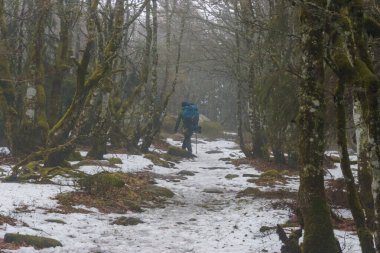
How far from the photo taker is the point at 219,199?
447 inches

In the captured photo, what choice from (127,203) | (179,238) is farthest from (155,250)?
(127,203)

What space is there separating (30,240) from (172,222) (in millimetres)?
3072

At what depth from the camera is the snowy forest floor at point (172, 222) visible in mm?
7105

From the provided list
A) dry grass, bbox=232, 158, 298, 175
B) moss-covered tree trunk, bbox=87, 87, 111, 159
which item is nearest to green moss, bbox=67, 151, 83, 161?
moss-covered tree trunk, bbox=87, 87, 111, 159

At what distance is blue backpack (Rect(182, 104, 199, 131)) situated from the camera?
2084 cm

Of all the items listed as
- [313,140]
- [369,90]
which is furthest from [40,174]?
[369,90]

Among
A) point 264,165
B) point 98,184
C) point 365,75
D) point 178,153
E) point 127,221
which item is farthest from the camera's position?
point 178,153

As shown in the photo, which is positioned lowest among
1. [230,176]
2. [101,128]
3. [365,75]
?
[230,176]

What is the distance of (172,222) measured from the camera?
8.88 meters

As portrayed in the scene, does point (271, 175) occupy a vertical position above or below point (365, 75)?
below

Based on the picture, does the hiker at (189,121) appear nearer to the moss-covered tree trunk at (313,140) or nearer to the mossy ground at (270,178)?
the mossy ground at (270,178)

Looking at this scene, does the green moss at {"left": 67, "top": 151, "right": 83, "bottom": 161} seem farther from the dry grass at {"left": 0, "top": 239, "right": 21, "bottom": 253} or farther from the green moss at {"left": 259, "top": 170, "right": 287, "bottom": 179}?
the dry grass at {"left": 0, "top": 239, "right": 21, "bottom": 253}

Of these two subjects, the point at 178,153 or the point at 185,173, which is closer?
the point at 185,173

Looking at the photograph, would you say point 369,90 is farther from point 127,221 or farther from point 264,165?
point 264,165
